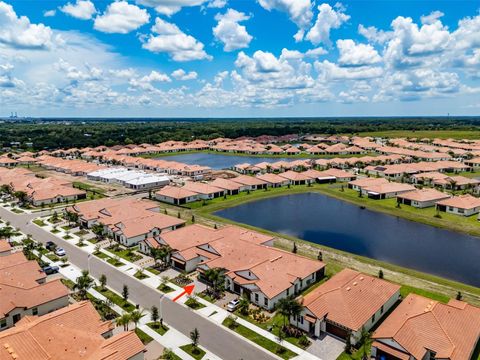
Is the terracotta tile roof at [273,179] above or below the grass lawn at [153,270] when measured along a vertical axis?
above

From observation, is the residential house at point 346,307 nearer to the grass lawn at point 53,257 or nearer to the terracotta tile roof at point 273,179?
the grass lawn at point 53,257

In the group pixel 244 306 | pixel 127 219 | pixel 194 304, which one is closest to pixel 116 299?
pixel 194 304

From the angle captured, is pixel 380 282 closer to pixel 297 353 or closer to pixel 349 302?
pixel 349 302

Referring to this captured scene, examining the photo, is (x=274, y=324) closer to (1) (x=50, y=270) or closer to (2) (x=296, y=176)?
(1) (x=50, y=270)

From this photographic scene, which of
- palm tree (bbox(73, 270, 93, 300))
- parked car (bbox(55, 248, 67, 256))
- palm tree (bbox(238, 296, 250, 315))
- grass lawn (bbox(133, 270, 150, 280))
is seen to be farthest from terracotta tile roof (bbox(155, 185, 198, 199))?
palm tree (bbox(238, 296, 250, 315))

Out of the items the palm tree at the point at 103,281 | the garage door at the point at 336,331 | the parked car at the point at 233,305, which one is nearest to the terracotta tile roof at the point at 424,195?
the garage door at the point at 336,331

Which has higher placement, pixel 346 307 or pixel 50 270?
pixel 346 307

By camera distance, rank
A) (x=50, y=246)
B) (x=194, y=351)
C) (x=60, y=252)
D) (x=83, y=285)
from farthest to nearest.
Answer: (x=50, y=246) → (x=60, y=252) → (x=83, y=285) → (x=194, y=351)
